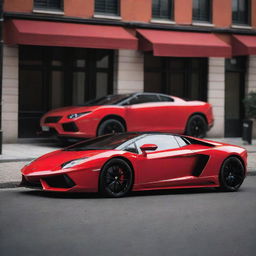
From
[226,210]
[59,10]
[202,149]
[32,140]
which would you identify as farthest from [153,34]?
[226,210]

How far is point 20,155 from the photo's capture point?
1684 centimetres

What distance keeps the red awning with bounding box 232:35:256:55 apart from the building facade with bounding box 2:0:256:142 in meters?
0.04

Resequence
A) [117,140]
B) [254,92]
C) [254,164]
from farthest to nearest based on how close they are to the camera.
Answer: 1. [254,92]
2. [254,164]
3. [117,140]

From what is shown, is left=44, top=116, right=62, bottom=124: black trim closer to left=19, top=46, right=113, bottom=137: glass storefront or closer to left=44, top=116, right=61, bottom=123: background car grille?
left=44, top=116, right=61, bottom=123: background car grille

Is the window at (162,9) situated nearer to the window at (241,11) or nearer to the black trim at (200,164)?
the window at (241,11)

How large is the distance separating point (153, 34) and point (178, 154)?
42.5ft

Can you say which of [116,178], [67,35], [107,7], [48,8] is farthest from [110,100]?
[116,178]

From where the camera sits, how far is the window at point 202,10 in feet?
83.5

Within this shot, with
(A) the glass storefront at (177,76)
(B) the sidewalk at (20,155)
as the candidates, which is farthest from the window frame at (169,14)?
(B) the sidewalk at (20,155)

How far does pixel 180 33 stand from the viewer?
24375 millimetres

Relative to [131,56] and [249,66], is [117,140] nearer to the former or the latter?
[131,56]

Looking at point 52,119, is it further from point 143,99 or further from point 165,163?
point 165,163

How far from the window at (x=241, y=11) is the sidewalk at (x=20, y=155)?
488cm

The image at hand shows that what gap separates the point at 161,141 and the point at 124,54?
41.4ft
